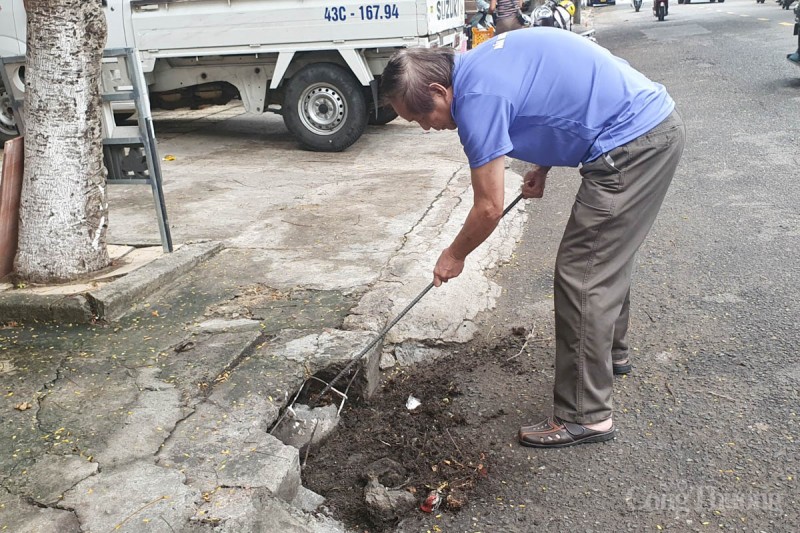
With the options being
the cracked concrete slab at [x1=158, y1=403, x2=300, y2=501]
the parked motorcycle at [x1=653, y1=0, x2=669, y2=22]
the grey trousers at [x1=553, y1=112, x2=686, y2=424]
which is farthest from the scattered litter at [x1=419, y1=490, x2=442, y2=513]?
the parked motorcycle at [x1=653, y1=0, x2=669, y2=22]

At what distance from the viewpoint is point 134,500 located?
2516 millimetres

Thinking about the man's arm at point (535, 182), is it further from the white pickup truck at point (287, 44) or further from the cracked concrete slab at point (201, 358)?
the white pickup truck at point (287, 44)

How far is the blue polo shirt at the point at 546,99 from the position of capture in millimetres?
2648

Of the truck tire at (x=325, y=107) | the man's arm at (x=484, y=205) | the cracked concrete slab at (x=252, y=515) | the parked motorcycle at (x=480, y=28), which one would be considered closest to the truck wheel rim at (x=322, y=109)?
the truck tire at (x=325, y=107)

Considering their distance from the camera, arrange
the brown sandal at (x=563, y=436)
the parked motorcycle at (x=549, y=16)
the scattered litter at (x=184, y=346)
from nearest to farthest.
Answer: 1. the brown sandal at (x=563, y=436)
2. the scattered litter at (x=184, y=346)
3. the parked motorcycle at (x=549, y=16)

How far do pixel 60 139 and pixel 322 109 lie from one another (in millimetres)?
4327

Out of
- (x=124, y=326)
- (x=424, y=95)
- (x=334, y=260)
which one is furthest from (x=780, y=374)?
(x=124, y=326)

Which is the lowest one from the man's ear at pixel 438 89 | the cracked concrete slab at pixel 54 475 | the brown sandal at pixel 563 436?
the brown sandal at pixel 563 436

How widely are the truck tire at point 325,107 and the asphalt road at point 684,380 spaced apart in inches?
100

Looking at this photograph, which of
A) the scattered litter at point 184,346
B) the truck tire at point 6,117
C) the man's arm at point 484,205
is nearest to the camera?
the man's arm at point 484,205

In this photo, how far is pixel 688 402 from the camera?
326 cm

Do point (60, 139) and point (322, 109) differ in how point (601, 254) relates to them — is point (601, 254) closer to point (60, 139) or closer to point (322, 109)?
point (60, 139)

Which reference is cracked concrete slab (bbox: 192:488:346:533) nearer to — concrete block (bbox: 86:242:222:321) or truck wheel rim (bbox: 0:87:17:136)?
concrete block (bbox: 86:242:222:321)

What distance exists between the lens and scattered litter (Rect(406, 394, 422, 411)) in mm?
3439
